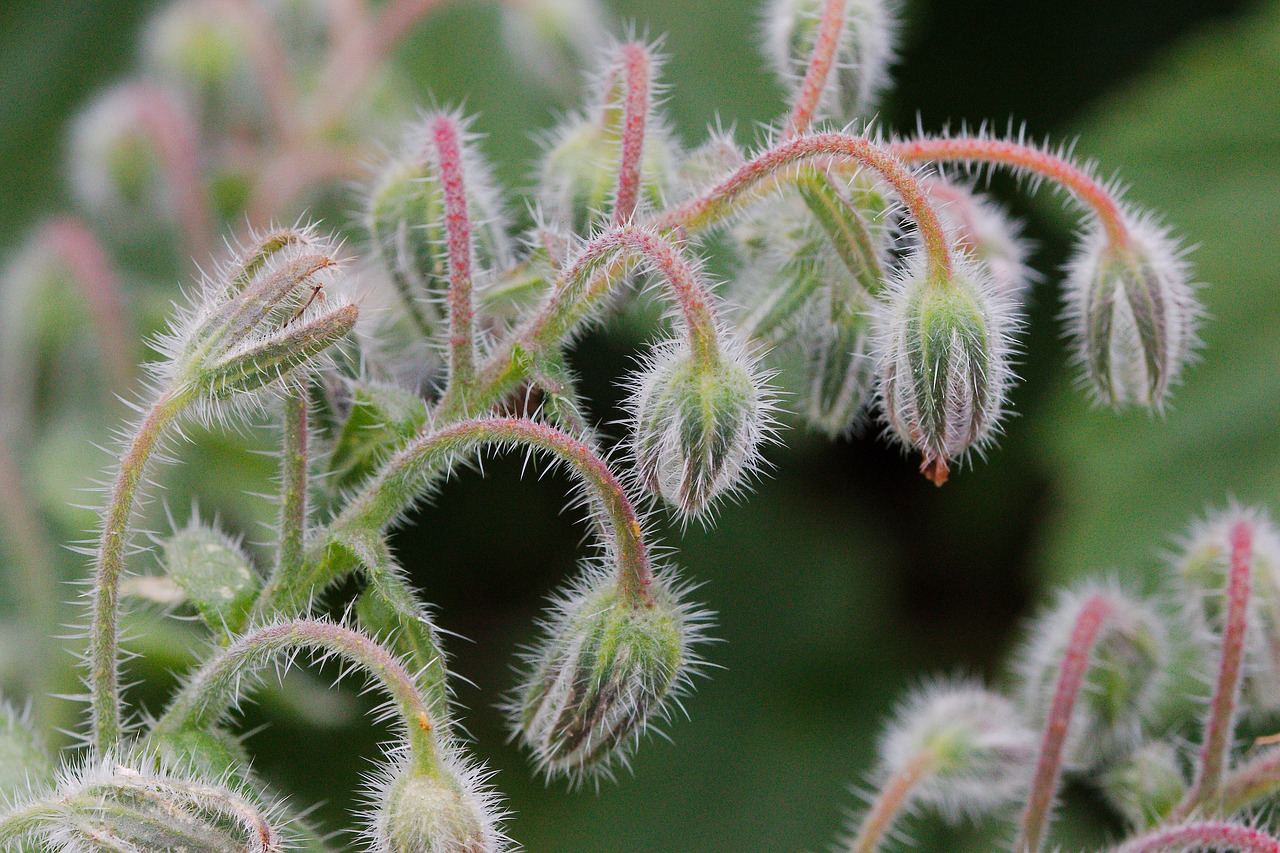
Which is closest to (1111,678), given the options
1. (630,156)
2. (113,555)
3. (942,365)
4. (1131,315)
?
(1131,315)

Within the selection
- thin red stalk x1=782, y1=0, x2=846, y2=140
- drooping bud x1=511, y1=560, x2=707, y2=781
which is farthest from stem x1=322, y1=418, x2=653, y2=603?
thin red stalk x1=782, y1=0, x2=846, y2=140

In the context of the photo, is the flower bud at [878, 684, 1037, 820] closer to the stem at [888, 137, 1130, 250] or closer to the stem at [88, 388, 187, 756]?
the stem at [888, 137, 1130, 250]

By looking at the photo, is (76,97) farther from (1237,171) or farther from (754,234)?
(1237,171)

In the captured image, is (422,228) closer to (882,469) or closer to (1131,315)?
(1131,315)

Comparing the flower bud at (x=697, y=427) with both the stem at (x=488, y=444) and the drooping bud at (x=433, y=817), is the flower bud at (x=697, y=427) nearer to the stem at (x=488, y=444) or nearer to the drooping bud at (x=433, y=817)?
the stem at (x=488, y=444)

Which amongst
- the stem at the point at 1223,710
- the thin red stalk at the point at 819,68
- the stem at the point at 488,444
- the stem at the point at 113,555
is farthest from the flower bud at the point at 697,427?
the stem at the point at 1223,710

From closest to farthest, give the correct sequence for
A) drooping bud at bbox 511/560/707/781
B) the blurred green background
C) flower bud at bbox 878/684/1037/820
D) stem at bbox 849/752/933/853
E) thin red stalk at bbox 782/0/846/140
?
drooping bud at bbox 511/560/707/781 < thin red stalk at bbox 782/0/846/140 < stem at bbox 849/752/933/853 < flower bud at bbox 878/684/1037/820 < the blurred green background
